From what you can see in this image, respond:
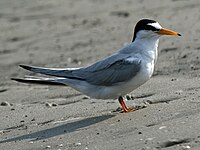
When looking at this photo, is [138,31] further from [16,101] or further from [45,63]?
[45,63]

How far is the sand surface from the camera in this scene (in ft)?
15.9

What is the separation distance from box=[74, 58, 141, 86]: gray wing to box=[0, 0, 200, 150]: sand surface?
285mm

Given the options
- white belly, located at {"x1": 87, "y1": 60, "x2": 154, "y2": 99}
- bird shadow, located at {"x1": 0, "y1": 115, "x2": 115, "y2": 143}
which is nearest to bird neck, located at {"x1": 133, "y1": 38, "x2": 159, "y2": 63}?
white belly, located at {"x1": 87, "y1": 60, "x2": 154, "y2": 99}

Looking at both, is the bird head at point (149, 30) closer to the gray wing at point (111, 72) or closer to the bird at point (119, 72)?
the bird at point (119, 72)

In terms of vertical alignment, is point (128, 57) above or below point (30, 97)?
above

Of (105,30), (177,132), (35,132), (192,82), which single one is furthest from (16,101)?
(105,30)

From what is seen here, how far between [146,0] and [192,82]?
5028 mm

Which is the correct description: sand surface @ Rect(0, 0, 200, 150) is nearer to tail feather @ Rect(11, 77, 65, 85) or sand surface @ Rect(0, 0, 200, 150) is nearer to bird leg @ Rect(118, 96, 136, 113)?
bird leg @ Rect(118, 96, 136, 113)

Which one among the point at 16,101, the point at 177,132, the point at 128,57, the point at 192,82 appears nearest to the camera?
the point at 177,132

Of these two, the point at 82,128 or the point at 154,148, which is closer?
the point at 154,148

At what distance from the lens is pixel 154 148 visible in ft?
14.4

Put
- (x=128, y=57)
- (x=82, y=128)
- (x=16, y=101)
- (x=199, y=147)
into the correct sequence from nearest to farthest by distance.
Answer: (x=199, y=147)
(x=82, y=128)
(x=128, y=57)
(x=16, y=101)

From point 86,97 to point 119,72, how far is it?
2.65 ft

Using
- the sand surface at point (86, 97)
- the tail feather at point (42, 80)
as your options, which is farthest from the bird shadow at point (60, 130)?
the tail feather at point (42, 80)
